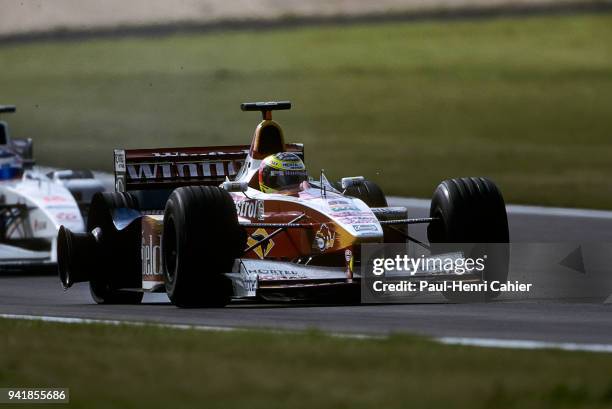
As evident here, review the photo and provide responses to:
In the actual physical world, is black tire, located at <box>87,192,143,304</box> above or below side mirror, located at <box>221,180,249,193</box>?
below

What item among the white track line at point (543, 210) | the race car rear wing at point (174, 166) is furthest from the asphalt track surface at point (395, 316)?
the white track line at point (543, 210)

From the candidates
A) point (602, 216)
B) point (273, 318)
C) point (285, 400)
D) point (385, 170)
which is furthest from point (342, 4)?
point (285, 400)

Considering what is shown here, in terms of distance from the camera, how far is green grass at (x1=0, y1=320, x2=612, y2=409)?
286 inches

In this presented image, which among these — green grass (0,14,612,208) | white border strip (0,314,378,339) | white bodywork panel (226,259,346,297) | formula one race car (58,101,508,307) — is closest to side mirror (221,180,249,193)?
formula one race car (58,101,508,307)

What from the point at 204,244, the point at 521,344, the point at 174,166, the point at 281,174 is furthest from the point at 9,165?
the point at 521,344

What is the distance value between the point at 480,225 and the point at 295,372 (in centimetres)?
535

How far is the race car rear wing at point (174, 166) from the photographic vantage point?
1538 centimetres

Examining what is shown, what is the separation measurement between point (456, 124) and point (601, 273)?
2485 cm

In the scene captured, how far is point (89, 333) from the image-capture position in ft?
34.0

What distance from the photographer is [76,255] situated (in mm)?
15102

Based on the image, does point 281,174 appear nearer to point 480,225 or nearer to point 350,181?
point 350,181

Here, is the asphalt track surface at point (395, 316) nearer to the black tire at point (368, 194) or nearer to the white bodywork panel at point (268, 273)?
the white bodywork panel at point (268, 273)

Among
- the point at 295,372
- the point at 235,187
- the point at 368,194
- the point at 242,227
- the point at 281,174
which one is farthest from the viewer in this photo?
the point at 368,194

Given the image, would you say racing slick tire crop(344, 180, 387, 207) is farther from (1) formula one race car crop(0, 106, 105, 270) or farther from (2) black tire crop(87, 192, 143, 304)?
(1) formula one race car crop(0, 106, 105, 270)
